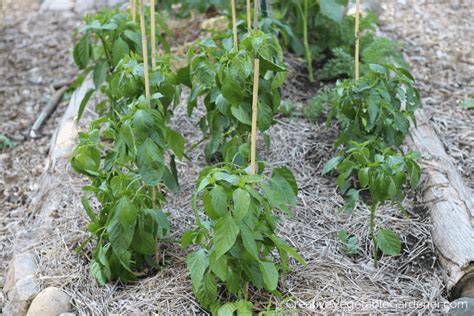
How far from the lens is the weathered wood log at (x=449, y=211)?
9.13ft

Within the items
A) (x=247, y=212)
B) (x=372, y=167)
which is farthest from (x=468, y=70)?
(x=247, y=212)

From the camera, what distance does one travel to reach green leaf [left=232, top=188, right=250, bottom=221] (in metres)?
2.32

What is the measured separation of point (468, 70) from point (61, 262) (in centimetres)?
313

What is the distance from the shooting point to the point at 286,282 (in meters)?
2.80

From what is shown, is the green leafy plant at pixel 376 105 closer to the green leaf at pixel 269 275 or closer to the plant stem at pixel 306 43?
the green leaf at pixel 269 275

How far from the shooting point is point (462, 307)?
2.57 metres

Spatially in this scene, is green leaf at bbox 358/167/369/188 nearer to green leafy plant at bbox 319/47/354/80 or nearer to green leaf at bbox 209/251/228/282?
green leaf at bbox 209/251/228/282

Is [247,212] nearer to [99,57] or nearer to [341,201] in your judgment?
[341,201]

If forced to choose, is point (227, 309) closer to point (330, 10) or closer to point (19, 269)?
point (19, 269)

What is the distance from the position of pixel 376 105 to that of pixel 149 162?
1.07 meters

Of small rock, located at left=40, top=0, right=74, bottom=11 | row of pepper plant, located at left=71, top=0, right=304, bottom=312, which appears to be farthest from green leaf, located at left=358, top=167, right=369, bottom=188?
small rock, located at left=40, top=0, right=74, bottom=11

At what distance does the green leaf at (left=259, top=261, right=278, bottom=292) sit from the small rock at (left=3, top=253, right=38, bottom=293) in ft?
3.69

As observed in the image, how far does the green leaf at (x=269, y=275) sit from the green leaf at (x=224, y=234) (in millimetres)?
224

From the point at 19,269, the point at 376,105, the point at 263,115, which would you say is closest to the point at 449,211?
the point at 376,105
